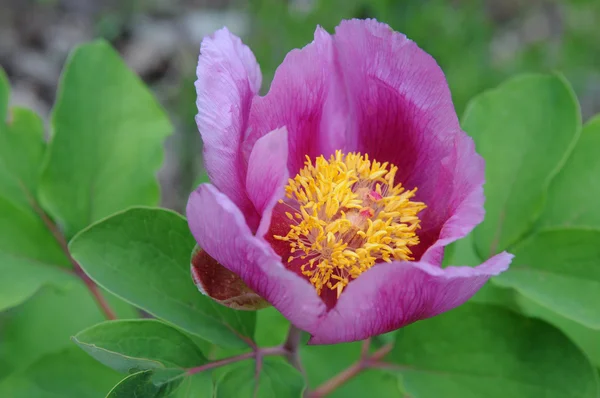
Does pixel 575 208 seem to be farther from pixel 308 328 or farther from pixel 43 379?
pixel 43 379

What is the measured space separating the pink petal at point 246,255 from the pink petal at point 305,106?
23 centimetres

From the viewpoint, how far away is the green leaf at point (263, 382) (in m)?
1.15

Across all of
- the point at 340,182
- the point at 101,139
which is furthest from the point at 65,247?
the point at 340,182

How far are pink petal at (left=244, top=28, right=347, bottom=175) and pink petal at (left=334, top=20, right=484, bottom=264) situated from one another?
0.03 m

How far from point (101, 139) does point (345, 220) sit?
603 mm

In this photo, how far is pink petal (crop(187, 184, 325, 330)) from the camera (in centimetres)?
96

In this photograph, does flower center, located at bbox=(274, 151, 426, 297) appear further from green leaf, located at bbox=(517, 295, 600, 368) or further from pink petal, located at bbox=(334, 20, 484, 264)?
green leaf, located at bbox=(517, 295, 600, 368)

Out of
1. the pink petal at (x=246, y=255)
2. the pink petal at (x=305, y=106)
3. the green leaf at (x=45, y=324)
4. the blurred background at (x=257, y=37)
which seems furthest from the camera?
the blurred background at (x=257, y=37)

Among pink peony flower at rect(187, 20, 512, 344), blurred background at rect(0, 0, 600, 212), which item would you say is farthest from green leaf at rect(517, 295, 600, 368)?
blurred background at rect(0, 0, 600, 212)

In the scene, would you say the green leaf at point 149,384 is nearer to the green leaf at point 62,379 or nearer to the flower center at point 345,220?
the flower center at point 345,220

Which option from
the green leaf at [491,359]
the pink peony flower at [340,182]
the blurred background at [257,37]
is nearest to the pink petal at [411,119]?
the pink peony flower at [340,182]

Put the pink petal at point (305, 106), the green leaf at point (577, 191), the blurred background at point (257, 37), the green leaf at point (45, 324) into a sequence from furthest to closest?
the blurred background at point (257, 37) → the green leaf at point (45, 324) → the green leaf at point (577, 191) → the pink petal at point (305, 106)

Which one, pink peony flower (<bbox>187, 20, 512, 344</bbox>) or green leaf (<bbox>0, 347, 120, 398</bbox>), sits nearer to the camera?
pink peony flower (<bbox>187, 20, 512, 344</bbox>)

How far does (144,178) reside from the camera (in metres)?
1.53
